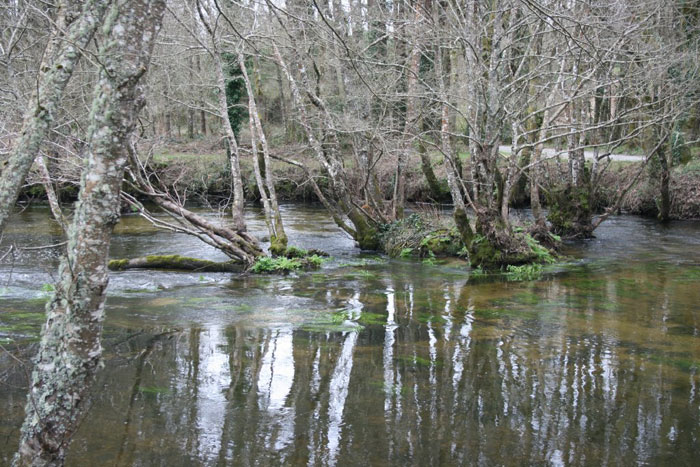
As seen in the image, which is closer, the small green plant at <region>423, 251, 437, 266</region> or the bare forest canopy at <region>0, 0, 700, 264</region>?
the bare forest canopy at <region>0, 0, 700, 264</region>

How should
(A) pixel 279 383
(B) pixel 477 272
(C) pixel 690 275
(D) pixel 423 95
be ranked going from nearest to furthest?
(A) pixel 279 383 → (D) pixel 423 95 → (C) pixel 690 275 → (B) pixel 477 272

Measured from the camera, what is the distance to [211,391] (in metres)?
6.67

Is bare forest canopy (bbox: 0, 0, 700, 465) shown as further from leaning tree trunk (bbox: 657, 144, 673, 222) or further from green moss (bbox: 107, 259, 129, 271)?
green moss (bbox: 107, 259, 129, 271)

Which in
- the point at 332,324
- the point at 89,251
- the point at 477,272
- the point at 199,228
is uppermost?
the point at 89,251

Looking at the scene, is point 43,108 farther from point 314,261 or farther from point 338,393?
point 314,261

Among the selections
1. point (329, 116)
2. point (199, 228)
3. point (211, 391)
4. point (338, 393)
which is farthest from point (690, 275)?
point (199, 228)

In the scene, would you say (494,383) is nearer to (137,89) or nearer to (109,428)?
(109,428)

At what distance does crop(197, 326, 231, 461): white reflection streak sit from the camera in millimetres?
5508

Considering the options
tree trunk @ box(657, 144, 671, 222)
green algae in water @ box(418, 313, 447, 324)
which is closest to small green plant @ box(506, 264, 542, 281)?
green algae in water @ box(418, 313, 447, 324)

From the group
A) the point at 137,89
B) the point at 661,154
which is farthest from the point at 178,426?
the point at 661,154

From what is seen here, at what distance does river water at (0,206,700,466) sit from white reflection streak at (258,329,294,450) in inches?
1.0

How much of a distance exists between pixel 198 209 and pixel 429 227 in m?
13.3

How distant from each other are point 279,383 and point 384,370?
Result: 126 cm

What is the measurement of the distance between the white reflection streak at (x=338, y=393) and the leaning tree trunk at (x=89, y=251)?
2251 millimetres
